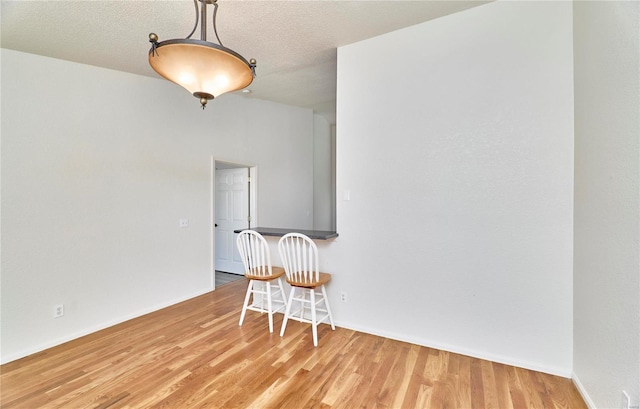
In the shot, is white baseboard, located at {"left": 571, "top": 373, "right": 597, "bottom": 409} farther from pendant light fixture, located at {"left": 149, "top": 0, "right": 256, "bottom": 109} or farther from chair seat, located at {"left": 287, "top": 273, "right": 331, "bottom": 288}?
pendant light fixture, located at {"left": 149, "top": 0, "right": 256, "bottom": 109}

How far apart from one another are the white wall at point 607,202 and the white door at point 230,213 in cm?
418

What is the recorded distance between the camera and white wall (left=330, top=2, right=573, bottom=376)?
6.73 feet

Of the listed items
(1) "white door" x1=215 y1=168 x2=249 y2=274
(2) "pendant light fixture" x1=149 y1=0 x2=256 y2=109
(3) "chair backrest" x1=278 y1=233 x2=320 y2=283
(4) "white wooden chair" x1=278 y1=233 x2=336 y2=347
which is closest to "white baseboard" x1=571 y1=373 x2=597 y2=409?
(4) "white wooden chair" x1=278 y1=233 x2=336 y2=347

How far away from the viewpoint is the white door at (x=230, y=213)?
4.71m

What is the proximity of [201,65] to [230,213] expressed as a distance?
3.63 metres

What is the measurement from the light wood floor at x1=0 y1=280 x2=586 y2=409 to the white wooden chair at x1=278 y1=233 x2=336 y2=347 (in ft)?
0.58

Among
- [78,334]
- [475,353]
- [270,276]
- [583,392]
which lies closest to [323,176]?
[270,276]

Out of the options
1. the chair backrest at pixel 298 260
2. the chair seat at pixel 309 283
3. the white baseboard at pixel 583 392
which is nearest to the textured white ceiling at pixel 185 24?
the chair backrest at pixel 298 260

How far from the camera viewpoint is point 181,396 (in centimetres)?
182

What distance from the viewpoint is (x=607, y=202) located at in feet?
5.03

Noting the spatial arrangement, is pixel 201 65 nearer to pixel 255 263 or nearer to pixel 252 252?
pixel 252 252

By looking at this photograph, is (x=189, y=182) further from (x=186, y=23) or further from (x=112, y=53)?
(x=186, y=23)

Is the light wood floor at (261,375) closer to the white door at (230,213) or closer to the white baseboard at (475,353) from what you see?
the white baseboard at (475,353)

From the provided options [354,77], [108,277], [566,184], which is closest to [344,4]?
[354,77]
